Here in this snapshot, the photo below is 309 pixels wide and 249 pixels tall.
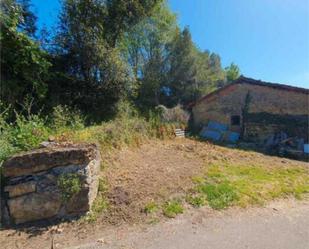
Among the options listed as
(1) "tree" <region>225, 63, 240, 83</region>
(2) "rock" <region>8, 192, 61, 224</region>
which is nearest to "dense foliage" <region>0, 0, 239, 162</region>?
(2) "rock" <region>8, 192, 61, 224</region>

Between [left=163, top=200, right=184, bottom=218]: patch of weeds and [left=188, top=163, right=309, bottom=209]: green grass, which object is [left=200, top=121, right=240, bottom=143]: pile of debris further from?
[left=163, top=200, right=184, bottom=218]: patch of weeds

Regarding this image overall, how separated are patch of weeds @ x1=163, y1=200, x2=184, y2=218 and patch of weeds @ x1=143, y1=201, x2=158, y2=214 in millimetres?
196

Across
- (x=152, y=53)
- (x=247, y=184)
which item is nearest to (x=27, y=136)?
(x=247, y=184)

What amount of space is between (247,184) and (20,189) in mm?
5398

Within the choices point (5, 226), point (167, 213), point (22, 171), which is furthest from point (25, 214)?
point (167, 213)

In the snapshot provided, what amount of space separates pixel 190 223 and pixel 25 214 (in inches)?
128

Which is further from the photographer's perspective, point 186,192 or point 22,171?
point 186,192

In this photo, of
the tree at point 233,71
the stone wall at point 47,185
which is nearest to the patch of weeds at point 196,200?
the stone wall at point 47,185

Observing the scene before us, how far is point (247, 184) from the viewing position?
21.6 feet

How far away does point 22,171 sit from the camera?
4938mm

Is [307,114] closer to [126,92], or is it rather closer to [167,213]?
[126,92]

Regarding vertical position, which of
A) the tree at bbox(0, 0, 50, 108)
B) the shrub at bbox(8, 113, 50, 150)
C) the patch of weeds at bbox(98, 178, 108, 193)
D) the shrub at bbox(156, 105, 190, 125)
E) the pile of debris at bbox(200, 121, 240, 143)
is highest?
the tree at bbox(0, 0, 50, 108)

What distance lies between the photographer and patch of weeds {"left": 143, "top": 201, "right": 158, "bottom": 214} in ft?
17.0

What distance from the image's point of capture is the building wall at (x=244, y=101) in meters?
12.9
